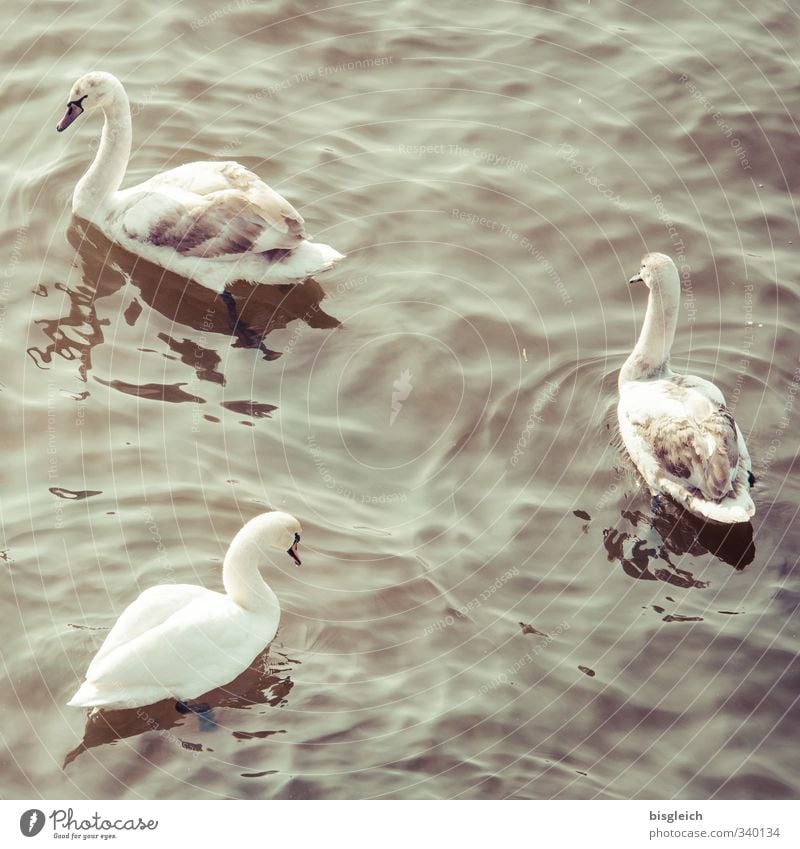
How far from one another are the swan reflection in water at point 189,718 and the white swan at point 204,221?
4.34 meters

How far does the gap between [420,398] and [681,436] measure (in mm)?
2473

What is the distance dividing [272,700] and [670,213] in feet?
23.8

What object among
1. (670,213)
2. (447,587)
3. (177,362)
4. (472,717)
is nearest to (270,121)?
(177,362)

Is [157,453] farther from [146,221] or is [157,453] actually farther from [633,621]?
[633,621]

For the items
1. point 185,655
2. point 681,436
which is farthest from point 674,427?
point 185,655

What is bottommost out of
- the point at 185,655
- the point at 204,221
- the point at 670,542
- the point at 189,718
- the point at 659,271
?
the point at 189,718

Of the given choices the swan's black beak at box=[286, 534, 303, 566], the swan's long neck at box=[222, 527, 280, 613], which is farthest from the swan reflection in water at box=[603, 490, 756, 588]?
the swan's long neck at box=[222, 527, 280, 613]

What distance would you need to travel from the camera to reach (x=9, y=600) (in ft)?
32.4

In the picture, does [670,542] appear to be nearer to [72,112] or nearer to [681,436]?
[681,436]

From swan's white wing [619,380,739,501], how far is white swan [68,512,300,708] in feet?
11.1

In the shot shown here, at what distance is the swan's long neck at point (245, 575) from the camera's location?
9.41 m

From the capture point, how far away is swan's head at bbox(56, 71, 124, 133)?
1276 centimetres

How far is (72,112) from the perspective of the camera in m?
12.9

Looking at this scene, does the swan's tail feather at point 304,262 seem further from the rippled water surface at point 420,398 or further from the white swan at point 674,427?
the white swan at point 674,427
